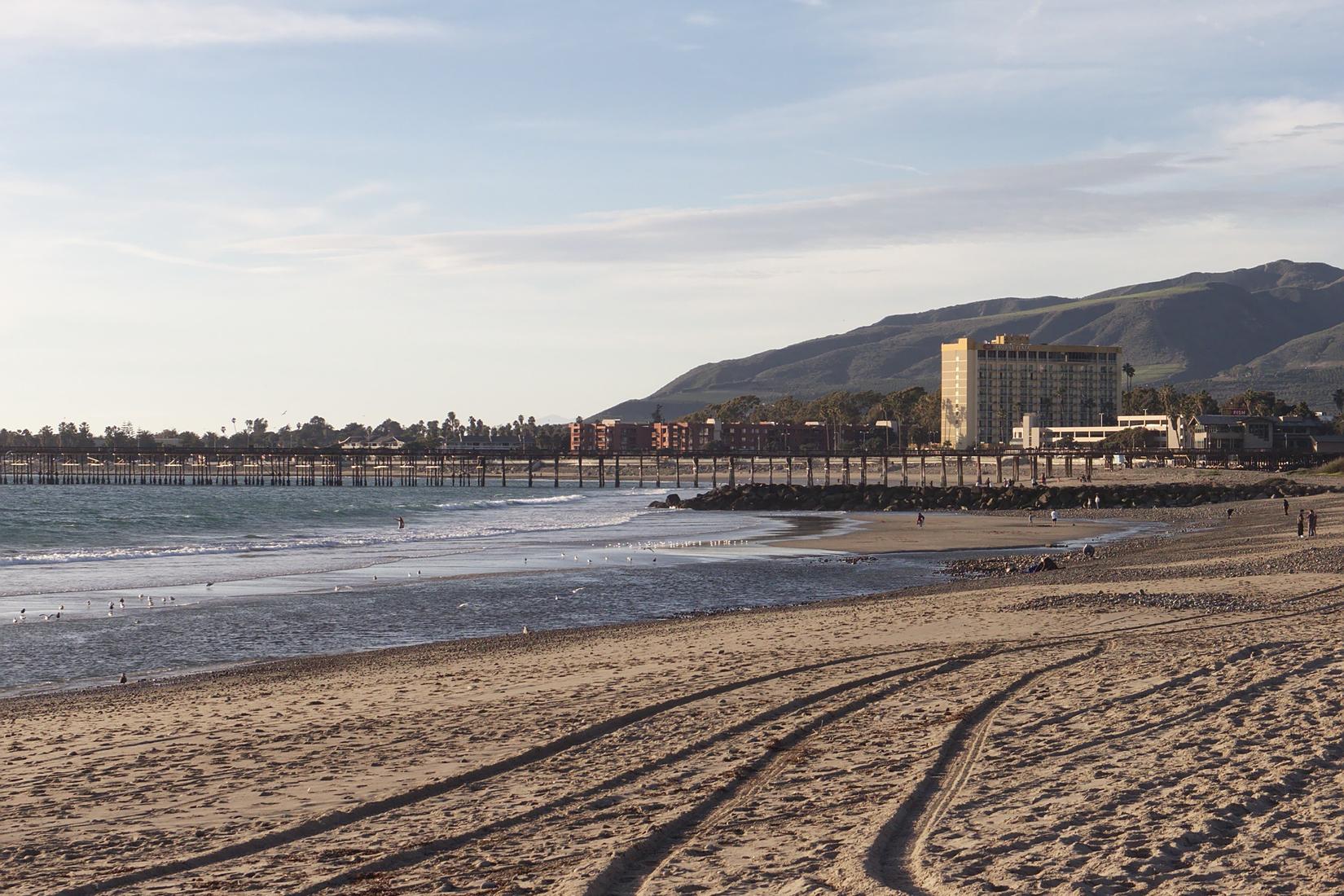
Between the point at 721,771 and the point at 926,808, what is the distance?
1.99 metres

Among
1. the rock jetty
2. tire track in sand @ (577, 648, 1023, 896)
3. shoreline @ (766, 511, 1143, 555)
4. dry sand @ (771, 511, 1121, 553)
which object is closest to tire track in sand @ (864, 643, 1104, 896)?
tire track in sand @ (577, 648, 1023, 896)

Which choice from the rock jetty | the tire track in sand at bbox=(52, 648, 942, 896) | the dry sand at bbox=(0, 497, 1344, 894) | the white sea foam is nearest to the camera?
the dry sand at bbox=(0, 497, 1344, 894)

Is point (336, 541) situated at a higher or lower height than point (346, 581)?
lower

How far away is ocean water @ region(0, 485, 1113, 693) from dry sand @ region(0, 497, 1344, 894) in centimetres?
401

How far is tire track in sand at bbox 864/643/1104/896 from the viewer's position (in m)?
6.98

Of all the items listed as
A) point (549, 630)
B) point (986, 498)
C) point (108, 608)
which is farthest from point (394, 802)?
point (986, 498)

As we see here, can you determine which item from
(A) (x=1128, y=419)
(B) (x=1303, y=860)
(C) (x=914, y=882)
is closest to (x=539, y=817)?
(C) (x=914, y=882)

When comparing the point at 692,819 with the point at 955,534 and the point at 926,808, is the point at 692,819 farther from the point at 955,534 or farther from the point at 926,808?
the point at 955,534

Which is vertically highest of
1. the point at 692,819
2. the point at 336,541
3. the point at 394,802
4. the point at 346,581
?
the point at 692,819

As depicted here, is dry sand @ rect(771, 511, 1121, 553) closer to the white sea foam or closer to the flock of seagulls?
the white sea foam

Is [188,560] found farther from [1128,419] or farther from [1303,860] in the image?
[1128,419]

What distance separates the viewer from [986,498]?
258 feet

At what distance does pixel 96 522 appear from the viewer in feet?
218

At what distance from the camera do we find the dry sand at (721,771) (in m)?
7.34
